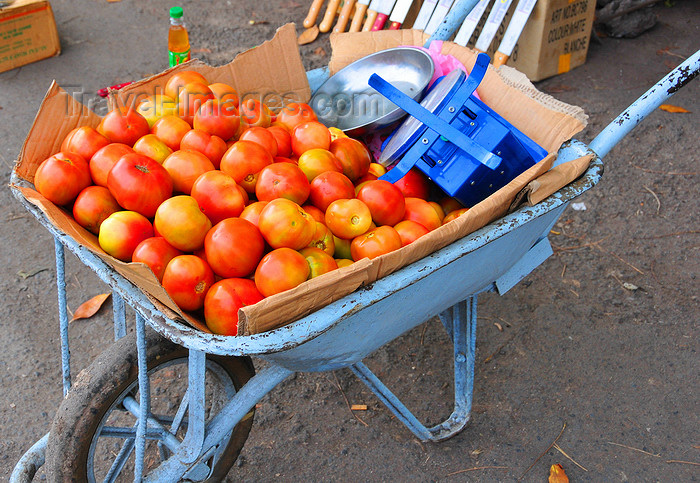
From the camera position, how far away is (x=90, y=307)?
299 centimetres

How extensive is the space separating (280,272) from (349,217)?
32 cm

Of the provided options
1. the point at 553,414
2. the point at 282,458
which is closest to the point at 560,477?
the point at 553,414

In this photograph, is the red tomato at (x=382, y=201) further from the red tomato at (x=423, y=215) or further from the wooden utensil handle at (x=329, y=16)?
the wooden utensil handle at (x=329, y=16)

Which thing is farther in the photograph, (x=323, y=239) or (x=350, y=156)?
(x=350, y=156)

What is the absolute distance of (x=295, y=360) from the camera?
1537 mm

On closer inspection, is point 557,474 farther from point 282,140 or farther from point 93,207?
point 93,207

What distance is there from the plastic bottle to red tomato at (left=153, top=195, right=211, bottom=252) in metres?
1.72

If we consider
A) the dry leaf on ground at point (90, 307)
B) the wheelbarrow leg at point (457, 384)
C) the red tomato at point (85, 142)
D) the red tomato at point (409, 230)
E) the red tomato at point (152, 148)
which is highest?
the red tomato at point (85, 142)

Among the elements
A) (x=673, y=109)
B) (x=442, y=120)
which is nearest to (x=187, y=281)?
(x=442, y=120)

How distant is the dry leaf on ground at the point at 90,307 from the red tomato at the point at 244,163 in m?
1.55

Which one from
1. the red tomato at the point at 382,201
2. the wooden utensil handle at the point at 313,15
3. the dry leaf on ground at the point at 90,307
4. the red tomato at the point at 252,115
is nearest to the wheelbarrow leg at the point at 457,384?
the red tomato at the point at 382,201

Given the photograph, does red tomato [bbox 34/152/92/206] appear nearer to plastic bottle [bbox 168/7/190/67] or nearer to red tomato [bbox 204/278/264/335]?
red tomato [bbox 204/278/264/335]

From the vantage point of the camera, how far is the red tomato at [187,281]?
4.91ft

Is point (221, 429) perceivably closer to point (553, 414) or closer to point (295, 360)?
point (295, 360)
